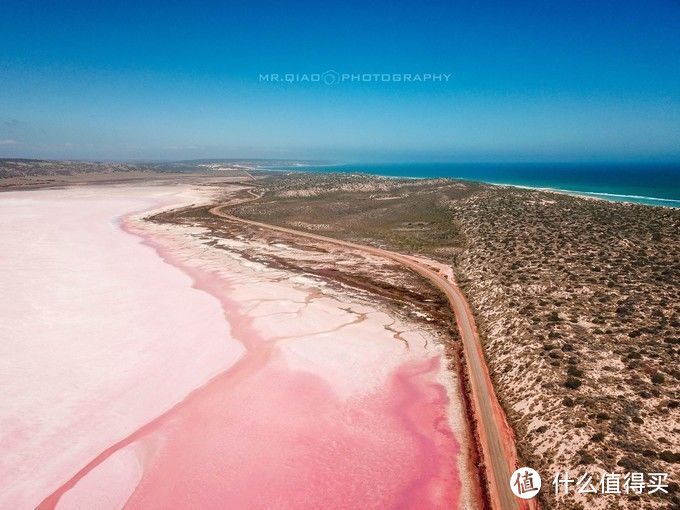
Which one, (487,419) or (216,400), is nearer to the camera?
(487,419)

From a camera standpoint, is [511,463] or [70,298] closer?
[511,463]

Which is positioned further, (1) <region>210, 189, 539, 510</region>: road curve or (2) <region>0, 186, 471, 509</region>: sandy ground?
(2) <region>0, 186, 471, 509</region>: sandy ground

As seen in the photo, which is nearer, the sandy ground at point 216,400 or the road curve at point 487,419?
the road curve at point 487,419

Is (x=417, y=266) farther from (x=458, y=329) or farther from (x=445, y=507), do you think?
(x=445, y=507)

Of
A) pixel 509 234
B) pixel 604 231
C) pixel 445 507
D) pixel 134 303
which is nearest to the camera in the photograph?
pixel 445 507

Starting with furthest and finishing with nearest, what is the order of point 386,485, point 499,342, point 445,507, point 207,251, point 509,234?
point 207,251 < point 509,234 < point 499,342 < point 386,485 < point 445,507

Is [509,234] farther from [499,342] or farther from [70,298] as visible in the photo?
[70,298]

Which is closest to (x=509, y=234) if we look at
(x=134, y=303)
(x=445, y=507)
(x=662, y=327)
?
(x=662, y=327)

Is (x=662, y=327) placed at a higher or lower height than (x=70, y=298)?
higher
